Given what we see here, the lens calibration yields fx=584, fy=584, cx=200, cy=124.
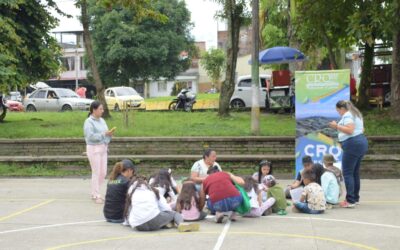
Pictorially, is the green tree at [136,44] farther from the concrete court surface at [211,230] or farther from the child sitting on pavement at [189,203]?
the child sitting on pavement at [189,203]

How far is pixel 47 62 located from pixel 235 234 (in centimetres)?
1315

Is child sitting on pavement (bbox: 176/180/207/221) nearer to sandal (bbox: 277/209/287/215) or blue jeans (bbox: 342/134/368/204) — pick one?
sandal (bbox: 277/209/287/215)

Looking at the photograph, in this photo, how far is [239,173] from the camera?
14.2 meters

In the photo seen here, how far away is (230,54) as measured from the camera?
1941cm

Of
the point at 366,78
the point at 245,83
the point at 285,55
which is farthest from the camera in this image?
the point at 245,83

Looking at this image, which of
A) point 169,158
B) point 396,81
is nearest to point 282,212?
point 169,158

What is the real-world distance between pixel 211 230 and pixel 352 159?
3.00m

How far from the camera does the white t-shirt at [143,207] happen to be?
27.4 ft

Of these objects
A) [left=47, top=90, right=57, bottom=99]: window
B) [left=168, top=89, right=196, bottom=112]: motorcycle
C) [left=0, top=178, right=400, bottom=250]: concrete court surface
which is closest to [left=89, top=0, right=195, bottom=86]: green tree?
[left=47, top=90, right=57, bottom=99]: window

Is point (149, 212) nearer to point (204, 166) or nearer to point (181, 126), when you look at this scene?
point (204, 166)

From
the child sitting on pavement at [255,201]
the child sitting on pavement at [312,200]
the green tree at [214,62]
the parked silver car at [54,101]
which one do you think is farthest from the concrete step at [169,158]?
the green tree at [214,62]

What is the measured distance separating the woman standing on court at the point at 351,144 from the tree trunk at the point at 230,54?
9.30 meters

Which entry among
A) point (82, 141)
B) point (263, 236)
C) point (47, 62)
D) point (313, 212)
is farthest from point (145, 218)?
point (47, 62)

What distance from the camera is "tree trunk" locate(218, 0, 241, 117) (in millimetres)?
19062
